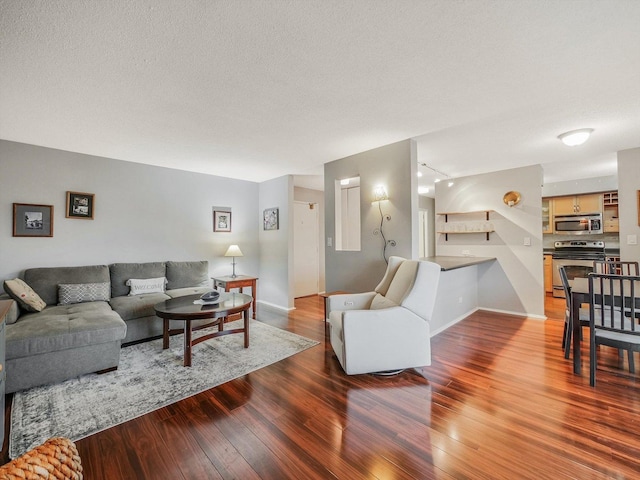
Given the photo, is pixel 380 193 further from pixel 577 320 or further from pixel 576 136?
pixel 577 320

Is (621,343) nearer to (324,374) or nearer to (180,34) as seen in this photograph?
(324,374)

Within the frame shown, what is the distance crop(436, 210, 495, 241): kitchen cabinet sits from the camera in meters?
4.75

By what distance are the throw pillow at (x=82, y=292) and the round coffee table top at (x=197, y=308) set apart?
1.04m

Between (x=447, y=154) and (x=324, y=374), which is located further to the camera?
(x=447, y=154)

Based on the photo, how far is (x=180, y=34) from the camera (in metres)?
1.63

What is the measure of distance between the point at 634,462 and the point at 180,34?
3.50m

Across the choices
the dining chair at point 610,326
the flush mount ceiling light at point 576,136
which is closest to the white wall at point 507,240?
the flush mount ceiling light at point 576,136

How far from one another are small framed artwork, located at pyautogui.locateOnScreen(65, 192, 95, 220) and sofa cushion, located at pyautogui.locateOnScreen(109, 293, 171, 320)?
124 cm

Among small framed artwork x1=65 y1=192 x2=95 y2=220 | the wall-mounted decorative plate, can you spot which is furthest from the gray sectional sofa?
the wall-mounted decorative plate

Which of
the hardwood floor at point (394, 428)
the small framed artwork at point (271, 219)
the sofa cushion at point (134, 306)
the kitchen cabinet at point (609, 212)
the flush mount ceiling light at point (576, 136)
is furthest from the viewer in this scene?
the kitchen cabinet at point (609, 212)

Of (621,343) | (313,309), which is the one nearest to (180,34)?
(621,343)

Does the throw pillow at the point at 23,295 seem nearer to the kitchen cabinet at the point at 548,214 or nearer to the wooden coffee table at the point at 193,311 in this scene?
the wooden coffee table at the point at 193,311

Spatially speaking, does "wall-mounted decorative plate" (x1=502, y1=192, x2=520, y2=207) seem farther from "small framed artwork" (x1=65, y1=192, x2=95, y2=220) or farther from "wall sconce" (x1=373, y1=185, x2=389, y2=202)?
"small framed artwork" (x1=65, y1=192, x2=95, y2=220)

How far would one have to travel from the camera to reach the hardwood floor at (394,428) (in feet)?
4.84
